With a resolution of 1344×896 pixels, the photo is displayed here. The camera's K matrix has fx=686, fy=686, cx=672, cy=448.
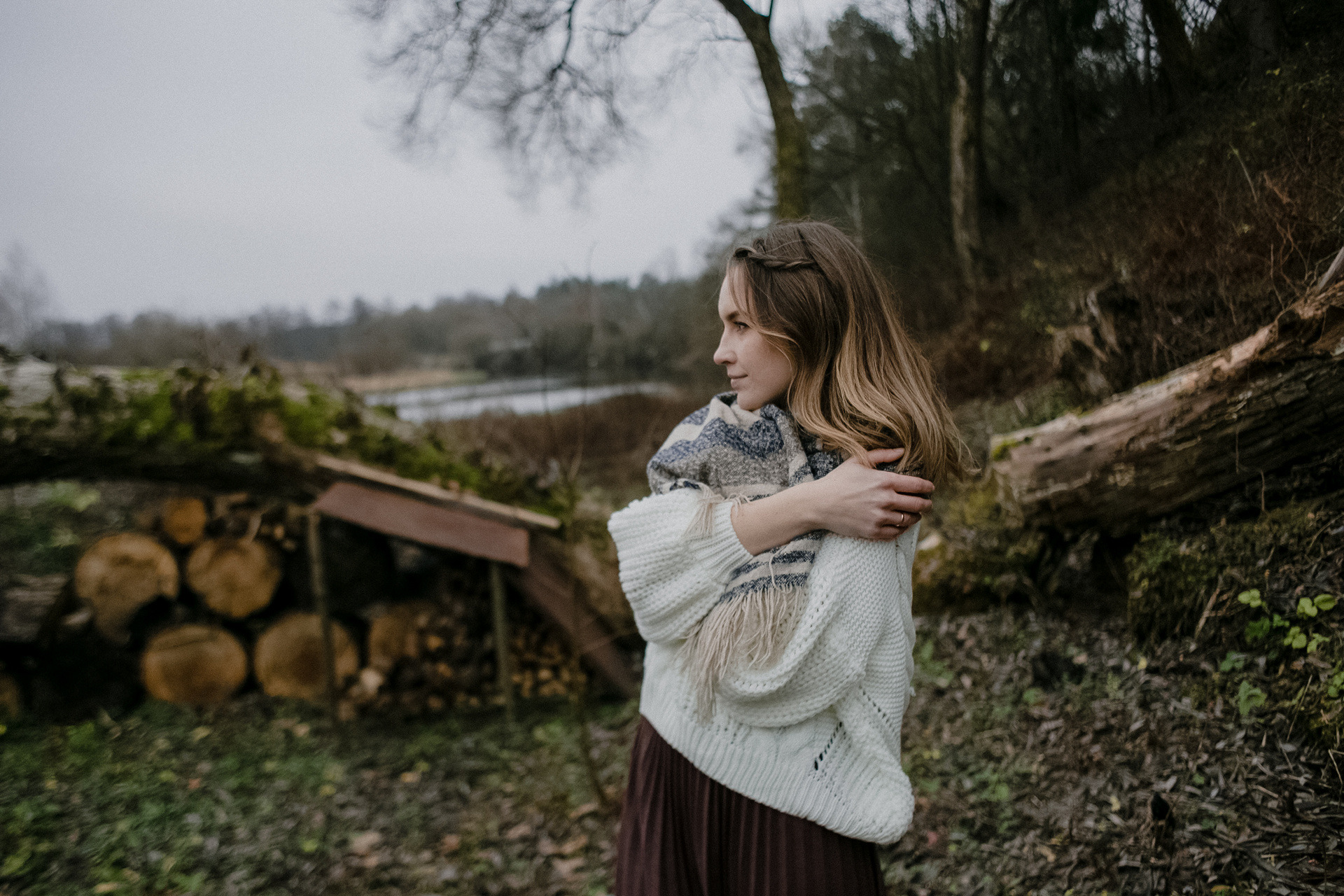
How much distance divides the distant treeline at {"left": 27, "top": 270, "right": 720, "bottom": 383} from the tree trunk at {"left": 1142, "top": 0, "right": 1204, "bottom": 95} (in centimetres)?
235

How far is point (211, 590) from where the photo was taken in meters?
4.19

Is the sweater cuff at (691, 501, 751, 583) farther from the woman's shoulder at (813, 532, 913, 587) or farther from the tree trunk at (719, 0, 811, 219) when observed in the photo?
the tree trunk at (719, 0, 811, 219)

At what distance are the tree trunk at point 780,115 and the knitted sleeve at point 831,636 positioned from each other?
18.1 feet

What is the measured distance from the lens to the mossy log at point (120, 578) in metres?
4.02

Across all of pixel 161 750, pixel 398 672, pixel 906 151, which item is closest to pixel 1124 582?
pixel 398 672

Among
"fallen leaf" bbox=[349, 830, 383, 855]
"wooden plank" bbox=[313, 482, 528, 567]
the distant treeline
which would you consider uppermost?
the distant treeline

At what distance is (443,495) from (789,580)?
119 inches

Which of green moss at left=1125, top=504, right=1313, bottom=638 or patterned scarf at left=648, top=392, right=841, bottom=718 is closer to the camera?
patterned scarf at left=648, top=392, right=841, bottom=718

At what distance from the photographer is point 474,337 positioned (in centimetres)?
676

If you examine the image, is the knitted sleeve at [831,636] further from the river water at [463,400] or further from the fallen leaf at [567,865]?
the river water at [463,400]

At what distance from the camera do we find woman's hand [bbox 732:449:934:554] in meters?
1.21

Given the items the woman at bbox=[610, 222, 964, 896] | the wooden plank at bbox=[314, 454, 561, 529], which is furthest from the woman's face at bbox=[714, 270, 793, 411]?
the wooden plank at bbox=[314, 454, 561, 529]

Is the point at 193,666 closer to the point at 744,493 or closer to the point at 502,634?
the point at 502,634

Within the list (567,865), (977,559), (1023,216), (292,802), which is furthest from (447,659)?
(1023,216)
